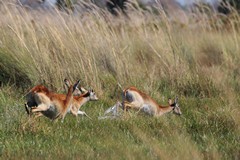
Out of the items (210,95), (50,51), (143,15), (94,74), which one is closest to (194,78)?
(210,95)

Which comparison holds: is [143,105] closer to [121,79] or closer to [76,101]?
[76,101]

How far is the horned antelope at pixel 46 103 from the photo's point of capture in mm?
6965

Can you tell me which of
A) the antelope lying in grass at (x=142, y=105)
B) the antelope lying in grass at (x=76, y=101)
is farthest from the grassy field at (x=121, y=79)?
the antelope lying in grass at (x=142, y=105)

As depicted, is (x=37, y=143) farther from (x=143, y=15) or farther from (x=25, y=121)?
(x=143, y=15)

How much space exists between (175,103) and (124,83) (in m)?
1.73

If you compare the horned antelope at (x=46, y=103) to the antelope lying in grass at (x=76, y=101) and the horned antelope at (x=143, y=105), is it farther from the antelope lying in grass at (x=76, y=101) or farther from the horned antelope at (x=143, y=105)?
the horned antelope at (x=143, y=105)

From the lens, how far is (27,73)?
9180 millimetres

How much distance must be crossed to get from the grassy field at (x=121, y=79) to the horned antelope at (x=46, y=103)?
0.14 meters

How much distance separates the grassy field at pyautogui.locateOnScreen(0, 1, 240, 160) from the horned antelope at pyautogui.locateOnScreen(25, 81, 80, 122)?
141mm

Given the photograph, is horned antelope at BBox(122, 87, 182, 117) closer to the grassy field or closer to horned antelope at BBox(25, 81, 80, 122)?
the grassy field

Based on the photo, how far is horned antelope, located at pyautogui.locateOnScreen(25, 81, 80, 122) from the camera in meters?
6.96

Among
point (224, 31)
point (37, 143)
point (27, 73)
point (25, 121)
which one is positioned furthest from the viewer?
point (224, 31)

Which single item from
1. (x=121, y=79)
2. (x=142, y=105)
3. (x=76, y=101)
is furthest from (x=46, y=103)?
(x=121, y=79)

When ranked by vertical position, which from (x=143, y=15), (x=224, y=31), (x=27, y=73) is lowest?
(x=224, y=31)
